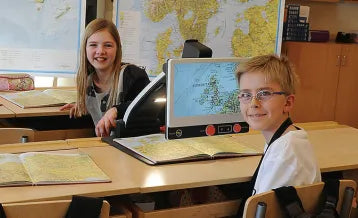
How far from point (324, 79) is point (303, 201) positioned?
11.3 ft

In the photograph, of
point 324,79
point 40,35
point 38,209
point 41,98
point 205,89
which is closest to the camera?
point 38,209

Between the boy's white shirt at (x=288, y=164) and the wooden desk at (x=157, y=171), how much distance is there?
15 centimetres

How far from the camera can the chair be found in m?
1.61

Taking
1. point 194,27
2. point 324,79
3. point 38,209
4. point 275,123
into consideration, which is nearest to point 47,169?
point 38,209

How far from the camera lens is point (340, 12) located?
5445 millimetres

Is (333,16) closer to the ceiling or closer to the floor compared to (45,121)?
closer to the ceiling

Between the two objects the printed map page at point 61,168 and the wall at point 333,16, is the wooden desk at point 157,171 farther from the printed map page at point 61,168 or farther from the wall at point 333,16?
the wall at point 333,16

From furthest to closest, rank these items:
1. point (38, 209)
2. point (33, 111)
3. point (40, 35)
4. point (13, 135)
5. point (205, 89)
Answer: point (40, 35) < point (33, 111) < point (13, 135) < point (205, 89) < point (38, 209)

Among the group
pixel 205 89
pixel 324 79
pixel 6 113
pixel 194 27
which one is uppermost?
pixel 194 27

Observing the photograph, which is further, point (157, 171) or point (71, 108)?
point (71, 108)

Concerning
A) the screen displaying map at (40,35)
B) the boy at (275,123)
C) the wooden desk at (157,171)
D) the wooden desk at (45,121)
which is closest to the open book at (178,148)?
the wooden desk at (157,171)

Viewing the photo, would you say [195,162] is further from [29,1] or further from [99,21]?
[29,1]

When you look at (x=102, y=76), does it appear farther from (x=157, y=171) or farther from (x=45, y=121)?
(x=157, y=171)

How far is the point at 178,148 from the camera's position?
2.15m
